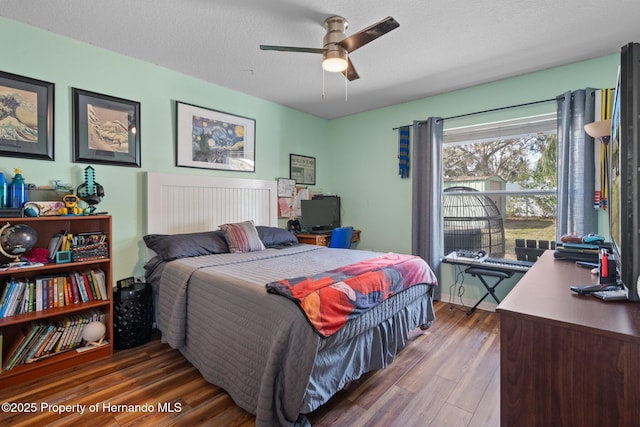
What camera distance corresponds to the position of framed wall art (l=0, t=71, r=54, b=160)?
222cm

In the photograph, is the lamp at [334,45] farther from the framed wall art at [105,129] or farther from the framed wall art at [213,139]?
the framed wall art at [105,129]

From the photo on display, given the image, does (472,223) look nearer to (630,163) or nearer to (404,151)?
(404,151)

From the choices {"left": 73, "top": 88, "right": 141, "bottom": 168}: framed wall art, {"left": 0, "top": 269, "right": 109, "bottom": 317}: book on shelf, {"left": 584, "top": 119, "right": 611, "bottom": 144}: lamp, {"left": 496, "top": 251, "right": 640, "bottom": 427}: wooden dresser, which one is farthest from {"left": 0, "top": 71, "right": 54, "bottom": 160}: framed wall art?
{"left": 584, "top": 119, "right": 611, "bottom": 144}: lamp

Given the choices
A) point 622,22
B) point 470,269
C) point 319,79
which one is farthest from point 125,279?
point 622,22

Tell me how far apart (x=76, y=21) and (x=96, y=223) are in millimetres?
1544

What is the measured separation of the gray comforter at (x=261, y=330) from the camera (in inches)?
59.1

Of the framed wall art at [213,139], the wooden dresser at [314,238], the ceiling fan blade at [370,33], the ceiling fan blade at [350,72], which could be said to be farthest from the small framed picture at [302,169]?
the ceiling fan blade at [370,33]

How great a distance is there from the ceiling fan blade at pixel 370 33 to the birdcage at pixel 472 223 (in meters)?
2.38

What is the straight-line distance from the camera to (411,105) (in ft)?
13.2

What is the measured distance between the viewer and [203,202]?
3.34 meters

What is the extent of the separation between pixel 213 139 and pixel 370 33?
2169 mm

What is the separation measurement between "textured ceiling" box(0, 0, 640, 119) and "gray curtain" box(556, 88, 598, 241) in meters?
0.43

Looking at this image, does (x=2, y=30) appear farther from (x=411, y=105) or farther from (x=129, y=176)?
(x=411, y=105)

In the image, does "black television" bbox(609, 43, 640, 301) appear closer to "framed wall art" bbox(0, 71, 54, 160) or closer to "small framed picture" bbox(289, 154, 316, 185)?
"framed wall art" bbox(0, 71, 54, 160)
